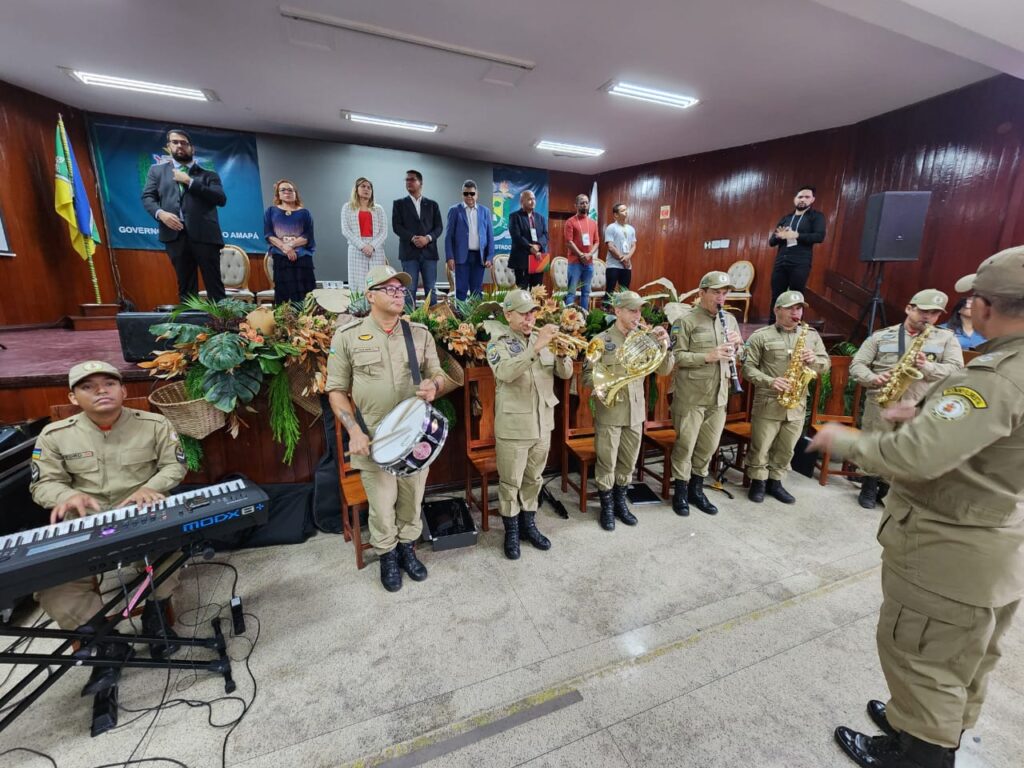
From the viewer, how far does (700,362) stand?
325 centimetres

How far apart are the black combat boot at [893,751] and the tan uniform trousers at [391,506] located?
223 centimetres

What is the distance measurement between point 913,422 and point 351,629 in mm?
2579

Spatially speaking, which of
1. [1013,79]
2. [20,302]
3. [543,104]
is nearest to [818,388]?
[1013,79]

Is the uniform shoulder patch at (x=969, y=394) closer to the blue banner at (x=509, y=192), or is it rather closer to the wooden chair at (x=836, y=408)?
the wooden chair at (x=836, y=408)

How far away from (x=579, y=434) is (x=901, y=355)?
268 centimetres

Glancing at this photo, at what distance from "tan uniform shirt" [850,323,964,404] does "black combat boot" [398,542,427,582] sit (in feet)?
12.2

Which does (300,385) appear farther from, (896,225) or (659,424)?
(896,225)

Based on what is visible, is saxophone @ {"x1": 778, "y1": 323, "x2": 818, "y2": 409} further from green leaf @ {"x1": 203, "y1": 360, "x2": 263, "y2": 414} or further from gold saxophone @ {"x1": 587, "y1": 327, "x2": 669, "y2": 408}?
green leaf @ {"x1": 203, "y1": 360, "x2": 263, "y2": 414}

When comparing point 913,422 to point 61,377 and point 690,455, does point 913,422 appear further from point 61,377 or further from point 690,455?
point 61,377

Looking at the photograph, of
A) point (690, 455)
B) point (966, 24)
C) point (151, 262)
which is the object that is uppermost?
point (966, 24)

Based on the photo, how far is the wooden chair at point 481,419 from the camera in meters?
3.20

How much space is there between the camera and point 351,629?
7.31 ft

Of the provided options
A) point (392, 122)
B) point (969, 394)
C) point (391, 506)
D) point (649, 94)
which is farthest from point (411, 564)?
point (392, 122)

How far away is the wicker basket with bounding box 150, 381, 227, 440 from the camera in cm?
264
